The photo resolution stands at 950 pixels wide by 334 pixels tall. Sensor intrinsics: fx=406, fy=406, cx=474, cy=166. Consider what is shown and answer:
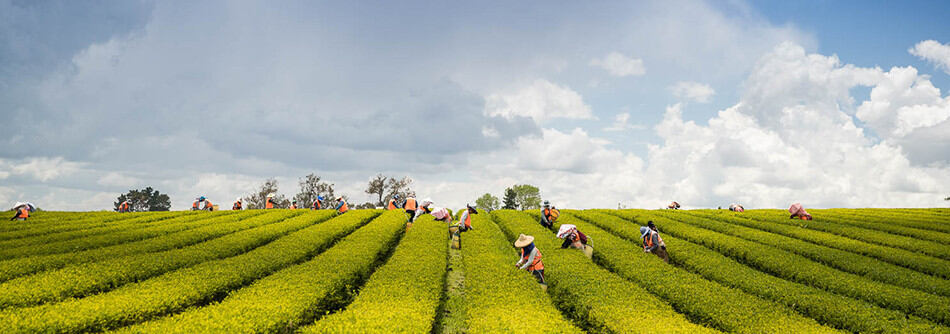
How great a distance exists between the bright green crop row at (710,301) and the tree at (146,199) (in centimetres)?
12295

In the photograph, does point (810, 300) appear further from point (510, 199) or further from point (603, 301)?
point (510, 199)

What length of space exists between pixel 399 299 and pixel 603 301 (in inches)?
219

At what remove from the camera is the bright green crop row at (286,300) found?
337 inches

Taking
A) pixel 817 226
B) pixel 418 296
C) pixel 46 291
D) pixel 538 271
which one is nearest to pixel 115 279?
pixel 46 291

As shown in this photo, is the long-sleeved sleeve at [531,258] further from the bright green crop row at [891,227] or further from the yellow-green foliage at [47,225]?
the yellow-green foliage at [47,225]

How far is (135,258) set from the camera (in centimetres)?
1498

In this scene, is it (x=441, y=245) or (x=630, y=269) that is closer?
(x=630, y=269)

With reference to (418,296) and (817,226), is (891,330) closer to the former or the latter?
(418,296)

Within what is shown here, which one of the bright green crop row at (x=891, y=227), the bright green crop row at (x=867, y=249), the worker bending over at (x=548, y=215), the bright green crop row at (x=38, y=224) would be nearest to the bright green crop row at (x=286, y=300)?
the worker bending over at (x=548, y=215)

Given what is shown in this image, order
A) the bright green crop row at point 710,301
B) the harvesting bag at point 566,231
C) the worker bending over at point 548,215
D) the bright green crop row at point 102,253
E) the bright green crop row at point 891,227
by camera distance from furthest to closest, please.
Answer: the worker bending over at point 548,215, the bright green crop row at point 891,227, the harvesting bag at point 566,231, the bright green crop row at point 102,253, the bright green crop row at point 710,301

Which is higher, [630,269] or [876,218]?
[876,218]

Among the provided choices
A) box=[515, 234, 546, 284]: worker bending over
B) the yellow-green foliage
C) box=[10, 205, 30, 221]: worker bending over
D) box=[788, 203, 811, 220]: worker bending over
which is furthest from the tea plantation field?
box=[788, 203, 811, 220]: worker bending over

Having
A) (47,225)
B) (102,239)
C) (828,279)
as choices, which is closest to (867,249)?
(828,279)

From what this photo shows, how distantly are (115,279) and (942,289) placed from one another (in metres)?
28.2
